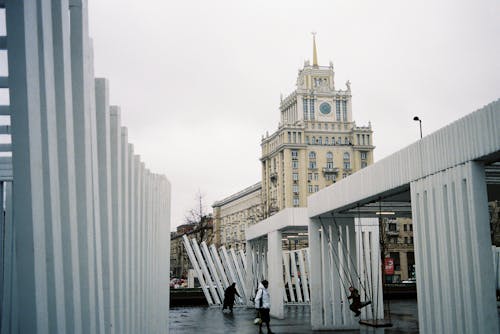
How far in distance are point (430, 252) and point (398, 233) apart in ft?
259

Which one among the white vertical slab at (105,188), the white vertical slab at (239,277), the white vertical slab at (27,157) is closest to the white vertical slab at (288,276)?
the white vertical slab at (239,277)

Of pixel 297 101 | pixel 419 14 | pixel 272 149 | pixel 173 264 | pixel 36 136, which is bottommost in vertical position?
pixel 173 264

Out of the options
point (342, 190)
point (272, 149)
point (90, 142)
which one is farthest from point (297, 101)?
point (90, 142)

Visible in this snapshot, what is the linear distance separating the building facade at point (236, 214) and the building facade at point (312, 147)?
13.3 feet

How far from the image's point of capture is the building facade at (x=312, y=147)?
101188 millimetres

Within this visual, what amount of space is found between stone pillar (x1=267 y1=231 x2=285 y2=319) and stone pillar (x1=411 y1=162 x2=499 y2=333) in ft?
39.4

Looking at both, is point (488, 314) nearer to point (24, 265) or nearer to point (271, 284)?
point (24, 265)

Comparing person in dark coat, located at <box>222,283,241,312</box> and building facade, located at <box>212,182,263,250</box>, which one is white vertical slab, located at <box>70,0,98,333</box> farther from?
building facade, located at <box>212,182,263,250</box>

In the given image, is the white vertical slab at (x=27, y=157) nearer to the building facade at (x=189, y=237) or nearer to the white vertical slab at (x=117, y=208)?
the white vertical slab at (x=117, y=208)

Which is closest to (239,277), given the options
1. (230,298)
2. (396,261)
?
(230,298)

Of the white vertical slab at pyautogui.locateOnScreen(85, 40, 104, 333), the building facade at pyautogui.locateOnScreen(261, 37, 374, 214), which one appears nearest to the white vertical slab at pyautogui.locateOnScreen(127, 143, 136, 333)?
the white vertical slab at pyautogui.locateOnScreen(85, 40, 104, 333)

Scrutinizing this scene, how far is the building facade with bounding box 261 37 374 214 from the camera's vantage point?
10119cm

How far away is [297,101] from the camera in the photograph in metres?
110

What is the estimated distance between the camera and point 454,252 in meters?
9.31
